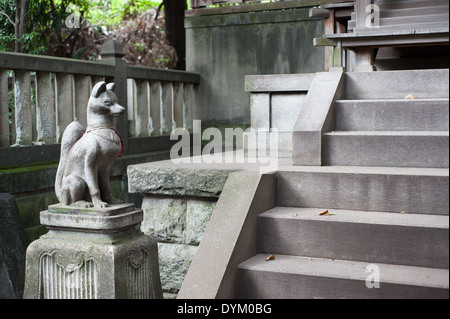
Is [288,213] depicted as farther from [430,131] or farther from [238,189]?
[430,131]

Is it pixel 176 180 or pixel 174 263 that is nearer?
pixel 176 180

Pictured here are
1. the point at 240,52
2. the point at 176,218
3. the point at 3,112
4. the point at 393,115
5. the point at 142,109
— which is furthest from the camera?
the point at 240,52

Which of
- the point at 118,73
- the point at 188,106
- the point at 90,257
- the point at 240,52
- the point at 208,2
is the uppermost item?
the point at 208,2

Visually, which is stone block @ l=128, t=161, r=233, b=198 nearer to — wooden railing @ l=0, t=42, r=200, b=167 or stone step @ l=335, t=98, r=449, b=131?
stone step @ l=335, t=98, r=449, b=131

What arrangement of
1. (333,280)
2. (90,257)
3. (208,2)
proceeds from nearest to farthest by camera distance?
(333,280), (90,257), (208,2)

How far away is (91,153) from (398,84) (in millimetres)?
2938

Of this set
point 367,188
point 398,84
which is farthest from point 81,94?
point 367,188

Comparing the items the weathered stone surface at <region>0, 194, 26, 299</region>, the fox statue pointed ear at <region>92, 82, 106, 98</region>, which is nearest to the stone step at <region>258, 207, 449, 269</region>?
the fox statue pointed ear at <region>92, 82, 106, 98</region>

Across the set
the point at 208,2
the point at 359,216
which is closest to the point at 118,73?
the point at 208,2

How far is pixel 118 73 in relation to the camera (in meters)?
7.86

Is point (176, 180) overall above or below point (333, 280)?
above

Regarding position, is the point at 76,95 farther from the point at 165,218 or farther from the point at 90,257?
the point at 90,257

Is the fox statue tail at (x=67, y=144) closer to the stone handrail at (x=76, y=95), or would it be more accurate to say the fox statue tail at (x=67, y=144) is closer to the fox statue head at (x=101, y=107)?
the fox statue head at (x=101, y=107)
